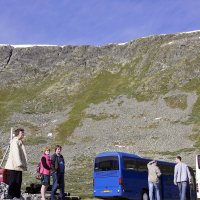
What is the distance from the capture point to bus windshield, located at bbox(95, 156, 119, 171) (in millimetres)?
29656

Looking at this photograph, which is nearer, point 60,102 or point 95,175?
point 95,175

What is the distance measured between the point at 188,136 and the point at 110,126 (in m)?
20.3

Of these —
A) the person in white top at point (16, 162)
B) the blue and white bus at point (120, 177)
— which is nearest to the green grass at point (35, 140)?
the blue and white bus at point (120, 177)

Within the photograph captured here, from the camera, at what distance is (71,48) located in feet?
552

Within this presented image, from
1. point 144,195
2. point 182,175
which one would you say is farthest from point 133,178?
point 182,175

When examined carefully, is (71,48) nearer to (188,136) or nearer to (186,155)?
(188,136)

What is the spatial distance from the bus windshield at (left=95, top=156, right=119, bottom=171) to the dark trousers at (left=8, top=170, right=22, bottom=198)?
1256 cm

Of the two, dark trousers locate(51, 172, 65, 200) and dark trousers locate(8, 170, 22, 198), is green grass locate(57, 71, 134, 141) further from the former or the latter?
dark trousers locate(8, 170, 22, 198)

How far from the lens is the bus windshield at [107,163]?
29.7m

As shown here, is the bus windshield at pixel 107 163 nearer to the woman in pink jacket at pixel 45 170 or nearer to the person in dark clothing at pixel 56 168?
the person in dark clothing at pixel 56 168

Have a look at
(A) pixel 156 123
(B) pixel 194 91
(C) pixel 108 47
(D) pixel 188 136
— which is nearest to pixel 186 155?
(D) pixel 188 136

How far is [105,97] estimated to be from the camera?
123 m

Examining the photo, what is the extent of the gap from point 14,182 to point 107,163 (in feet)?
44.6


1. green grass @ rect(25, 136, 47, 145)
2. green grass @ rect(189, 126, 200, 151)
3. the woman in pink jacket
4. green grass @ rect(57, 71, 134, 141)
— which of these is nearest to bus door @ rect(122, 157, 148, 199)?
the woman in pink jacket
